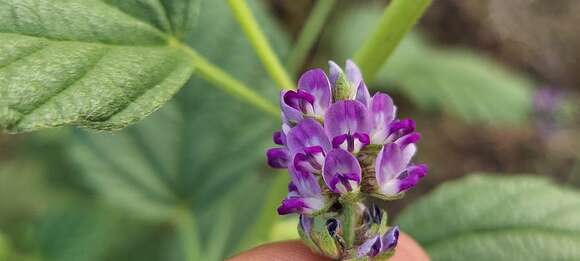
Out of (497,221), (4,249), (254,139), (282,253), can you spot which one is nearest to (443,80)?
(254,139)

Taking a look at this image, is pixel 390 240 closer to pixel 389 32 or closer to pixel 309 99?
pixel 309 99

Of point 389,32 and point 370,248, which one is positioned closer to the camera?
point 370,248

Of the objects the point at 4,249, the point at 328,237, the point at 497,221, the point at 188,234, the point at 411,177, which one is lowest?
the point at 4,249

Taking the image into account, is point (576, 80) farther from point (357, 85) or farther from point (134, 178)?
point (357, 85)

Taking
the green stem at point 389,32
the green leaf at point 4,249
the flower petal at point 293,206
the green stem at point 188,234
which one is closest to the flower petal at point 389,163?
the flower petal at point 293,206

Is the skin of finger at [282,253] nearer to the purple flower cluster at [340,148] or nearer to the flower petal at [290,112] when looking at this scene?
the purple flower cluster at [340,148]

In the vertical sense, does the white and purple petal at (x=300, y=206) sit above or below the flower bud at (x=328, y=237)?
above

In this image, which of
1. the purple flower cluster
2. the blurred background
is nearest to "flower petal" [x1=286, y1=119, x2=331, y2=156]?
the purple flower cluster
